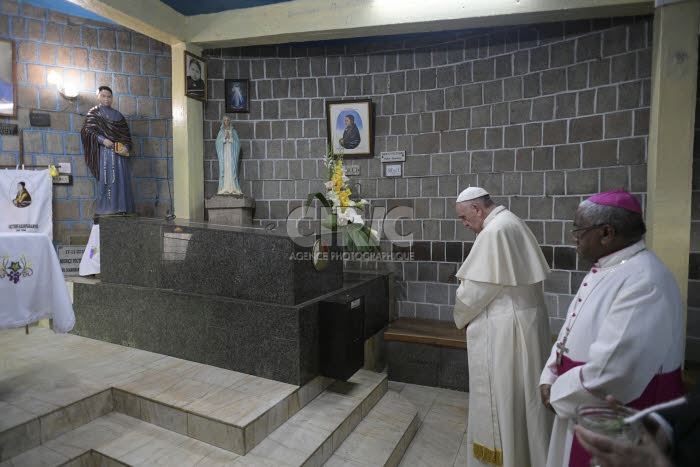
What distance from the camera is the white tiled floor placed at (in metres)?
2.43

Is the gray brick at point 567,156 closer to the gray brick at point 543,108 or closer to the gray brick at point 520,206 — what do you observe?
the gray brick at point 543,108

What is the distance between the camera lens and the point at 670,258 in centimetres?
330

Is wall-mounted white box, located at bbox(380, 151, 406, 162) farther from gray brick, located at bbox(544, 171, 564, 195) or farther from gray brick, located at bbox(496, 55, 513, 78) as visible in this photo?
gray brick, located at bbox(544, 171, 564, 195)

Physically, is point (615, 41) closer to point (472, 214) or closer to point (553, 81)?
point (553, 81)

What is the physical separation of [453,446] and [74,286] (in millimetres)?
3909

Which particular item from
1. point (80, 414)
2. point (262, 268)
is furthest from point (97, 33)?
point (80, 414)

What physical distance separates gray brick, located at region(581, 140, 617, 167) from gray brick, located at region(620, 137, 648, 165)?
65 millimetres

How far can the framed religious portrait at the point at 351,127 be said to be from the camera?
5.20 metres

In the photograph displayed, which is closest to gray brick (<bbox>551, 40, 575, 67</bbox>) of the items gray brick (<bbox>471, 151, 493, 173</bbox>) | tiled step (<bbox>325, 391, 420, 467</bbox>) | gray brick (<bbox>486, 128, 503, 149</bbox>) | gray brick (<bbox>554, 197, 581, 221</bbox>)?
gray brick (<bbox>486, 128, 503, 149</bbox>)

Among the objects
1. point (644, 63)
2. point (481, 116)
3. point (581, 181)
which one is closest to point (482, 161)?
point (481, 116)

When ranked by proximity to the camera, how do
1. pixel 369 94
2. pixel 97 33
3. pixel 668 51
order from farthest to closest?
1. pixel 97 33
2. pixel 369 94
3. pixel 668 51

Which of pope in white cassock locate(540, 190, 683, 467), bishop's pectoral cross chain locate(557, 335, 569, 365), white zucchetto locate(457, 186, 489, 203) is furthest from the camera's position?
white zucchetto locate(457, 186, 489, 203)

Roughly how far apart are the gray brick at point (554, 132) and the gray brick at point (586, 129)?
0.24ft

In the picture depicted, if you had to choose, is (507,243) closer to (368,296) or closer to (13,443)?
(368,296)
